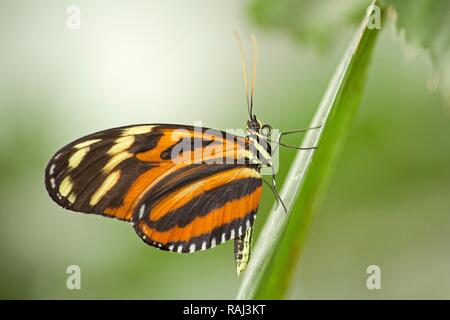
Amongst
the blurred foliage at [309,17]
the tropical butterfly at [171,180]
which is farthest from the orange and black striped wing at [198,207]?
the blurred foliage at [309,17]

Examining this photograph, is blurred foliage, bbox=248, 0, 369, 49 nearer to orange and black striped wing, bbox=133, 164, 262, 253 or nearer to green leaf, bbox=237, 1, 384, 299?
orange and black striped wing, bbox=133, 164, 262, 253

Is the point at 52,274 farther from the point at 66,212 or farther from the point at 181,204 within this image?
the point at 181,204

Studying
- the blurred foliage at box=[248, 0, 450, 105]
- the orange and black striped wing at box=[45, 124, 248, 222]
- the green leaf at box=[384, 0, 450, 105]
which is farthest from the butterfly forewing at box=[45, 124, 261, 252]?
the green leaf at box=[384, 0, 450, 105]

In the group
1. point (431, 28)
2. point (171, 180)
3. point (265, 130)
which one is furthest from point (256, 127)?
point (431, 28)

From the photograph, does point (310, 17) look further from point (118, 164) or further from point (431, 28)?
point (118, 164)

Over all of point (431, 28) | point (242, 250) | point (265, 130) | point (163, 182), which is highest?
point (431, 28)

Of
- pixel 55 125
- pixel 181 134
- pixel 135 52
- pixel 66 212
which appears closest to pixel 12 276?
pixel 66 212
